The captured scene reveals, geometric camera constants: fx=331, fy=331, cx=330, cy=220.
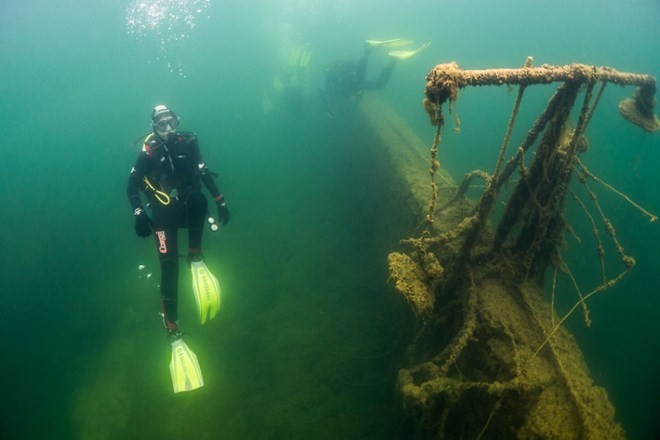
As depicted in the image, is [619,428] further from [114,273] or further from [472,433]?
[114,273]

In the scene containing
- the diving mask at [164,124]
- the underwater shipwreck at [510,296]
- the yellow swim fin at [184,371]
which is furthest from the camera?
the diving mask at [164,124]

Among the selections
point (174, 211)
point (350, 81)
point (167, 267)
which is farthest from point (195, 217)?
point (350, 81)

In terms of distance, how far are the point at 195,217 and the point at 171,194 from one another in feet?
2.20

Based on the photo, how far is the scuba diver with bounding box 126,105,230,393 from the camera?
515 cm

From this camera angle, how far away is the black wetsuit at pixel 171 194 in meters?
5.31

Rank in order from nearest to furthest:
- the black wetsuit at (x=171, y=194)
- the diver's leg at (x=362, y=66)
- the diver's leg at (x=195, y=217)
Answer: the black wetsuit at (x=171, y=194) → the diver's leg at (x=195, y=217) → the diver's leg at (x=362, y=66)

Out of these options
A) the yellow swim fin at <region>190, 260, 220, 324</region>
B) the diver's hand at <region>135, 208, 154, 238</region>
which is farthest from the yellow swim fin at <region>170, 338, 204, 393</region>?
the diver's hand at <region>135, 208, 154, 238</region>

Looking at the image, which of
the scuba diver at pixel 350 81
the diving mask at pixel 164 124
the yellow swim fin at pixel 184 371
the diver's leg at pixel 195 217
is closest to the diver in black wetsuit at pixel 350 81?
the scuba diver at pixel 350 81

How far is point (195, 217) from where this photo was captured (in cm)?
553

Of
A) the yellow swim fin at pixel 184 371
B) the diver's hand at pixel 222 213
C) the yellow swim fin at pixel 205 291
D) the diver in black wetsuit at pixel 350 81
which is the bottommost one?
the yellow swim fin at pixel 184 371

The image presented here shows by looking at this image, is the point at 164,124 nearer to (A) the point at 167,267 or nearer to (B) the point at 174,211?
(B) the point at 174,211

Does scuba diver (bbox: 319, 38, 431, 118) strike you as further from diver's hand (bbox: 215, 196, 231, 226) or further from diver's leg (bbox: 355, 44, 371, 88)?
diver's hand (bbox: 215, 196, 231, 226)

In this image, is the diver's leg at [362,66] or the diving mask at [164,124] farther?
the diver's leg at [362,66]

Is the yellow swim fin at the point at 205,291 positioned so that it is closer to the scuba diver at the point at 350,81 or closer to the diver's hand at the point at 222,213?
the diver's hand at the point at 222,213
